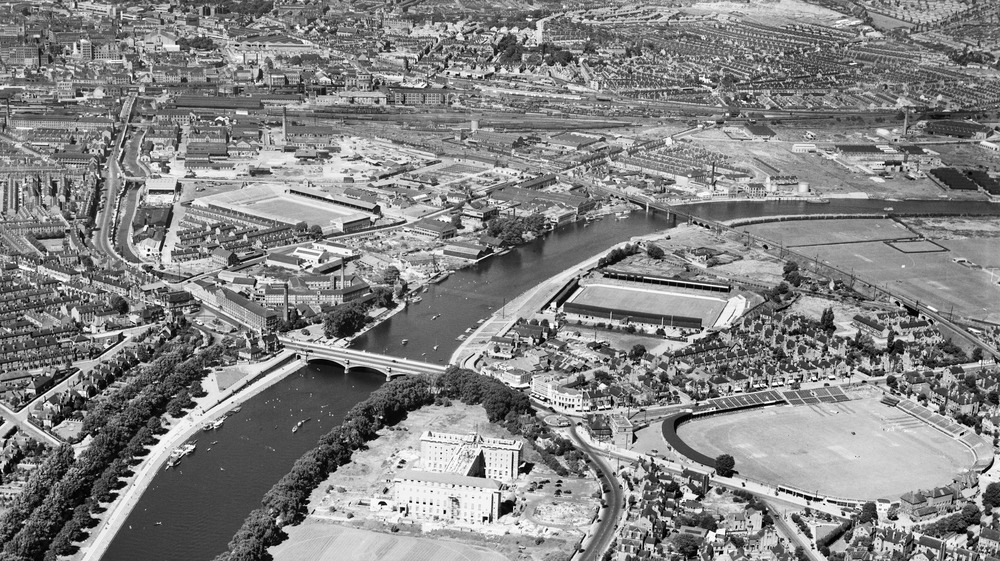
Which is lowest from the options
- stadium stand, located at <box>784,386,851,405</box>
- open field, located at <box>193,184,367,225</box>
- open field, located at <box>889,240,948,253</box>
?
stadium stand, located at <box>784,386,851,405</box>

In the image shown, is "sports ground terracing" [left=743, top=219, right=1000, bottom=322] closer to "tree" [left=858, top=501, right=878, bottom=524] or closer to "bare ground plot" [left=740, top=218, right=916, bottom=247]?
"bare ground plot" [left=740, top=218, right=916, bottom=247]

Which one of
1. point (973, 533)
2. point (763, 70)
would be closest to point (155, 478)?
point (973, 533)

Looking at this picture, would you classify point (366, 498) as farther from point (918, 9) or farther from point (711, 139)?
point (918, 9)

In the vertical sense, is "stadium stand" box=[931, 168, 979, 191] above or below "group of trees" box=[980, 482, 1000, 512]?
above

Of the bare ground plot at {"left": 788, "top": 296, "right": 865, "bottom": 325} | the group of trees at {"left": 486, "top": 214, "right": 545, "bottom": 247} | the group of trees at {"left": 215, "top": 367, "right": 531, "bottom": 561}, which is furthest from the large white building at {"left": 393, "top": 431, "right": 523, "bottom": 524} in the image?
the group of trees at {"left": 486, "top": 214, "right": 545, "bottom": 247}

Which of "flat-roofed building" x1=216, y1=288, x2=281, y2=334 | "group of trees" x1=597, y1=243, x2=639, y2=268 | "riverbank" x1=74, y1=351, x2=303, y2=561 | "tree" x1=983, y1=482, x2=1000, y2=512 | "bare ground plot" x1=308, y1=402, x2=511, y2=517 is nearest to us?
"riverbank" x1=74, y1=351, x2=303, y2=561

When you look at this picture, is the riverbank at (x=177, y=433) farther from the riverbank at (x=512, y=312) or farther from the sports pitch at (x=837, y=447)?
the sports pitch at (x=837, y=447)

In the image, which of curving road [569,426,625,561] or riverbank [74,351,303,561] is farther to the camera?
riverbank [74,351,303,561]
